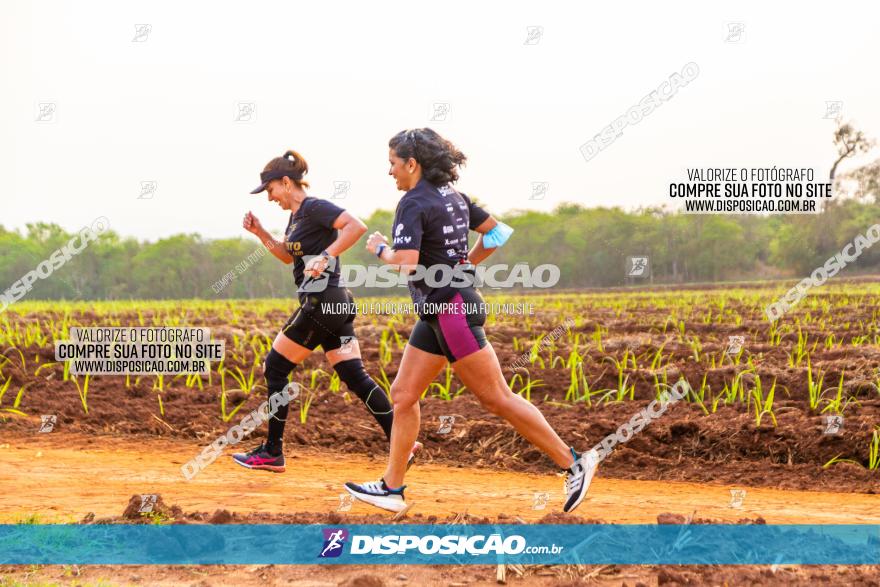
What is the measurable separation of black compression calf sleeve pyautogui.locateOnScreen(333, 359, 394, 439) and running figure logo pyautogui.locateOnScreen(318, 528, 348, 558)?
148 centimetres

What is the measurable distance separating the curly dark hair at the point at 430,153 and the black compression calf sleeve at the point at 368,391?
173 cm

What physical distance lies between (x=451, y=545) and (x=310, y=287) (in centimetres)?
221

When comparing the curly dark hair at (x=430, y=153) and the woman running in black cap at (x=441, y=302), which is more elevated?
the curly dark hair at (x=430, y=153)

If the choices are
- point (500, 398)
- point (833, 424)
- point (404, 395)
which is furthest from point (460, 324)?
point (833, 424)

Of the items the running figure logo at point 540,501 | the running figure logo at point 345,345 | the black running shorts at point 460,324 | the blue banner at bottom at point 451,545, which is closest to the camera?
the blue banner at bottom at point 451,545

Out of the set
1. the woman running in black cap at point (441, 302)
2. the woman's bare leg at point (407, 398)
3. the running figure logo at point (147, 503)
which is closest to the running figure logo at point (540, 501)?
the woman running in black cap at point (441, 302)

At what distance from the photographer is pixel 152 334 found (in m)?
12.2

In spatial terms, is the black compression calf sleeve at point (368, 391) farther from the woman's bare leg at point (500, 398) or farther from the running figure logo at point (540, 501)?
the woman's bare leg at point (500, 398)

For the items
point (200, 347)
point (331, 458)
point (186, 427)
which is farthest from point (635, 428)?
point (200, 347)

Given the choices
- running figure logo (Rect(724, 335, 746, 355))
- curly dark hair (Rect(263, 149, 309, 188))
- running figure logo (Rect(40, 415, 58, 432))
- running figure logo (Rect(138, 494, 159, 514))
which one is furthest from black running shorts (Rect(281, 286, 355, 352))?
running figure logo (Rect(724, 335, 746, 355))

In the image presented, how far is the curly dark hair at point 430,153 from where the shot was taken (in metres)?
4.67

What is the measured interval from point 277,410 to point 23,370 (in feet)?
18.2

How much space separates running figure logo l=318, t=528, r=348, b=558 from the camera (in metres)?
4.21

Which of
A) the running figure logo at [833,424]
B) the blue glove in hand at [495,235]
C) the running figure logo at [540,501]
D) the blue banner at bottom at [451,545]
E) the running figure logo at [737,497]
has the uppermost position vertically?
the blue glove in hand at [495,235]
